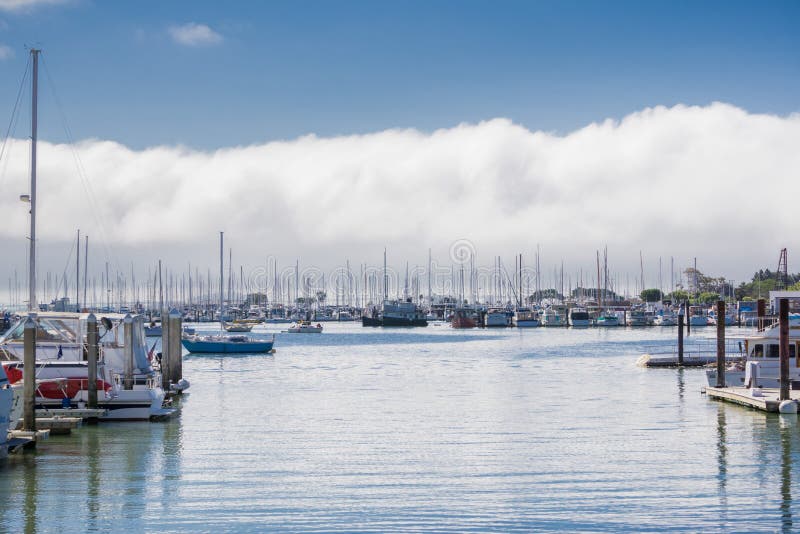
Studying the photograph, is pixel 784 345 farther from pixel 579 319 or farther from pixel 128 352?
pixel 579 319

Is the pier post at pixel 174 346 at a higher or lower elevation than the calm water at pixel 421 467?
higher

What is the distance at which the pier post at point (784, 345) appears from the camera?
40812mm

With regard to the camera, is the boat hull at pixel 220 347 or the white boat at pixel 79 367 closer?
the white boat at pixel 79 367

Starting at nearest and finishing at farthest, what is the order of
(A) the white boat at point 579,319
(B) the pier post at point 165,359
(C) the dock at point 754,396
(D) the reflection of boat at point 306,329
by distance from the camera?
(C) the dock at point 754,396, (B) the pier post at point 165,359, (D) the reflection of boat at point 306,329, (A) the white boat at point 579,319

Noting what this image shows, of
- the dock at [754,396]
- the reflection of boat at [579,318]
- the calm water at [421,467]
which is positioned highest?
the reflection of boat at [579,318]

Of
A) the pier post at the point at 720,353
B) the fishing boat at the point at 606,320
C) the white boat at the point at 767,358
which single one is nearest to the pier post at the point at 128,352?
the pier post at the point at 720,353

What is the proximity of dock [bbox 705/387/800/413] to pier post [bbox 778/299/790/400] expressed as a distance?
0.52 meters

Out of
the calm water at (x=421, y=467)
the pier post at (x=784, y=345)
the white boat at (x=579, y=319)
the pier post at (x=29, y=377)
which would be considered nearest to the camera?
the calm water at (x=421, y=467)

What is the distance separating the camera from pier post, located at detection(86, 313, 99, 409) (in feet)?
124

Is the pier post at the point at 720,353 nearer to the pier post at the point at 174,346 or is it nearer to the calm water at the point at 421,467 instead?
the calm water at the point at 421,467

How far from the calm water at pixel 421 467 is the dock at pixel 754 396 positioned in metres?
0.56

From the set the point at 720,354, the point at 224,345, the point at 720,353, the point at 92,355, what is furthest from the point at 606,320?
the point at 92,355

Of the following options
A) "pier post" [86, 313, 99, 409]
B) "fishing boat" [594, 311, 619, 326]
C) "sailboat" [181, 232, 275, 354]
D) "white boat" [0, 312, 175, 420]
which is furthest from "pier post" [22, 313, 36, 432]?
"fishing boat" [594, 311, 619, 326]

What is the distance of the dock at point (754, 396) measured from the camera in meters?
41.3
